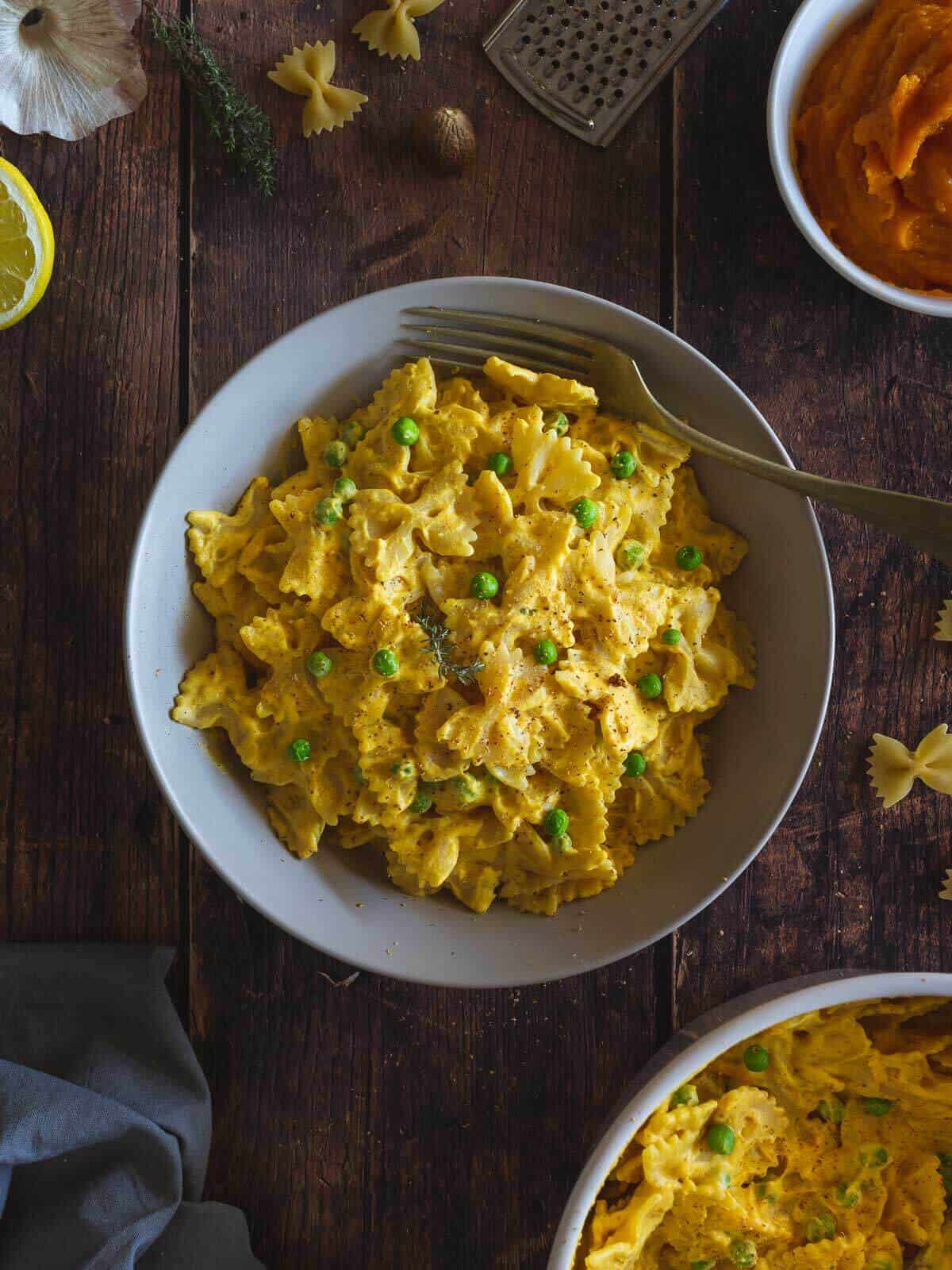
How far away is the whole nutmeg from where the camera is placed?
113 inches

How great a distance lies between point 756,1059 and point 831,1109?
12.2 inches

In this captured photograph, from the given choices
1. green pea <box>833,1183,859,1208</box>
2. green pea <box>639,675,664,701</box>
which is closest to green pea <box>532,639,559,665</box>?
green pea <box>639,675,664,701</box>

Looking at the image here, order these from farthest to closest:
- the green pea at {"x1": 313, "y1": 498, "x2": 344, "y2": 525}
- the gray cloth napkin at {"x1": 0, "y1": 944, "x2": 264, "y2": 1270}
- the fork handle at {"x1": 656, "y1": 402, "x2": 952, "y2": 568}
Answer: the gray cloth napkin at {"x1": 0, "y1": 944, "x2": 264, "y2": 1270} → the green pea at {"x1": 313, "y1": 498, "x2": 344, "y2": 525} → the fork handle at {"x1": 656, "y1": 402, "x2": 952, "y2": 568}

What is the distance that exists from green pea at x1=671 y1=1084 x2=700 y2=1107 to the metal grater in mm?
2578

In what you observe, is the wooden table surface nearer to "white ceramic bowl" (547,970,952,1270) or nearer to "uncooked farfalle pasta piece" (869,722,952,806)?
"uncooked farfalle pasta piece" (869,722,952,806)

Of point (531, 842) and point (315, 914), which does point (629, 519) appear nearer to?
point (531, 842)

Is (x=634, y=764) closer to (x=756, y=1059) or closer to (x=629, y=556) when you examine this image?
(x=629, y=556)

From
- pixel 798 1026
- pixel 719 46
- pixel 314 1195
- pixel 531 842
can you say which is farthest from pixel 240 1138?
pixel 719 46

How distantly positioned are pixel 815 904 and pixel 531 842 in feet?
3.19

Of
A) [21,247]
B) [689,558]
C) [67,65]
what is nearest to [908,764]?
[689,558]

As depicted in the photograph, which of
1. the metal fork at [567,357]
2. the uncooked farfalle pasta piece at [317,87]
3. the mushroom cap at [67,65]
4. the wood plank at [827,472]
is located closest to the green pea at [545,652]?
the metal fork at [567,357]

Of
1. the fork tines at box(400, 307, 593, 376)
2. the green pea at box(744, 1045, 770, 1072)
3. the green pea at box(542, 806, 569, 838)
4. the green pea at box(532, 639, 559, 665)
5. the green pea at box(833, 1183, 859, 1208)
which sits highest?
the fork tines at box(400, 307, 593, 376)

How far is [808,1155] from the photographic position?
116 inches

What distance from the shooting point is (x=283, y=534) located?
106 inches
